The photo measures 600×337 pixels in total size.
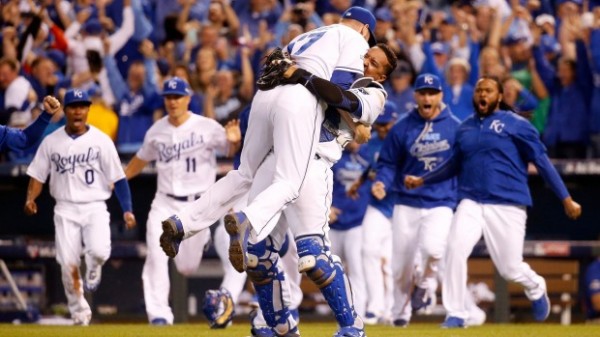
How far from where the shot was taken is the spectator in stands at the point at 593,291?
12.6 meters

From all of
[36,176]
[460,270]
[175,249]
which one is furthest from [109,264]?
[175,249]

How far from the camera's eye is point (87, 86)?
1473 centimetres

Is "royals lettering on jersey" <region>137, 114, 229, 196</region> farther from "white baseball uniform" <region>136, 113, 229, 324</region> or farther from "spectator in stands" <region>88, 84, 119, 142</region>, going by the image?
"spectator in stands" <region>88, 84, 119, 142</region>

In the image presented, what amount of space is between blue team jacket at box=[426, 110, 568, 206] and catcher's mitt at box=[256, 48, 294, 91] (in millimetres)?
3756

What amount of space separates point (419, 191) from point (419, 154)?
1.11ft

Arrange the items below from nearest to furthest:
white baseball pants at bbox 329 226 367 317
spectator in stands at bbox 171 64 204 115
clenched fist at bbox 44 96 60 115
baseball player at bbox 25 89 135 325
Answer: clenched fist at bbox 44 96 60 115
baseball player at bbox 25 89 135 325
white baseball pants at bbox 329 226 367 317
spectator in stands at bbox 171 64 204 115

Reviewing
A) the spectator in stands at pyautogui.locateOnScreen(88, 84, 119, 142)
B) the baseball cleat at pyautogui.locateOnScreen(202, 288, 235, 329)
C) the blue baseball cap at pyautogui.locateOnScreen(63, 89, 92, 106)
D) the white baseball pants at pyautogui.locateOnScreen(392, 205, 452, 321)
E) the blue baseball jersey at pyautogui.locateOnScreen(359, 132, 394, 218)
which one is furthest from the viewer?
the spectator in stands at pyautogui.locateOnScreen(88, 84, 119, 142)

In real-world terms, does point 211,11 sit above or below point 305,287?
above

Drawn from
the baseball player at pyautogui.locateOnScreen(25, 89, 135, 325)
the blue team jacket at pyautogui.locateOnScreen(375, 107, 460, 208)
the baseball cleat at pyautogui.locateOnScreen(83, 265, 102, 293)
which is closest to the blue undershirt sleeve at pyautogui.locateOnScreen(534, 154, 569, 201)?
the blue team jacket at pyautogui.locateOnScreen(375, 107, 460, 208)

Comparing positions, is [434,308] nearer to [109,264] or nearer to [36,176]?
[109,264]

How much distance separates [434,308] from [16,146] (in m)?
5.67

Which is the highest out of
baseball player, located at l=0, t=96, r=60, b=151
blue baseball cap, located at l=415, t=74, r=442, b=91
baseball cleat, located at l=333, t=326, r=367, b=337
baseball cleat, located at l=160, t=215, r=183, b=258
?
blue baseball cap, located at l=415, t=74, r=442, b=91

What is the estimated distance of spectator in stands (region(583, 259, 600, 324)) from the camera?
1258 cm

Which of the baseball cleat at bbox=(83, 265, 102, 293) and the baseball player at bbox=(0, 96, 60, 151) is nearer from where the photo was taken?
the baseball player at bbox=(0, 96, 60, 151)
